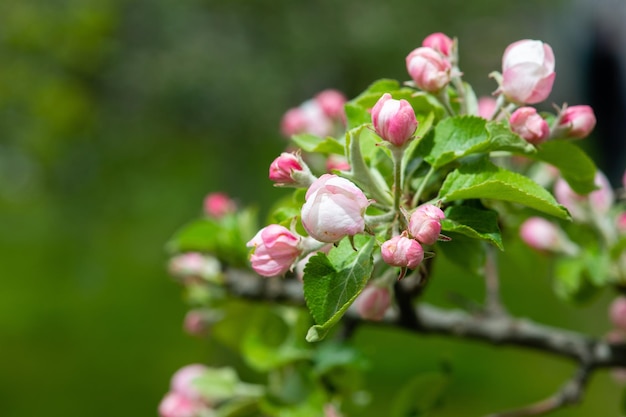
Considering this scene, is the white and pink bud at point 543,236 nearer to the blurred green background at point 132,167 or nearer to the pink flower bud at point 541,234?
the pink flower bud at point 541,234

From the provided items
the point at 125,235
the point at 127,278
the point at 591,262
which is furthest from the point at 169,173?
the point at 591,262

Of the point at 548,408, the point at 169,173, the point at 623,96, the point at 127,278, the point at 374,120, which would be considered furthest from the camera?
the point at 169,173

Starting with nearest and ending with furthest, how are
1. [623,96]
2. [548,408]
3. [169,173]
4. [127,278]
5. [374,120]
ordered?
[374,120] → [548,408] → [127,278] → [623,96] → [169,173]

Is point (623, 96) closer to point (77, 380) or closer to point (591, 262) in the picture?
point (77, 380)

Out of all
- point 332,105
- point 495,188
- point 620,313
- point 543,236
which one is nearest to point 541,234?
point 543,236

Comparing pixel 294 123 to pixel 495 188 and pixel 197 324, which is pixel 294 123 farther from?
pixel 495 188

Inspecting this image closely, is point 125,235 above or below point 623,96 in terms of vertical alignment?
above
